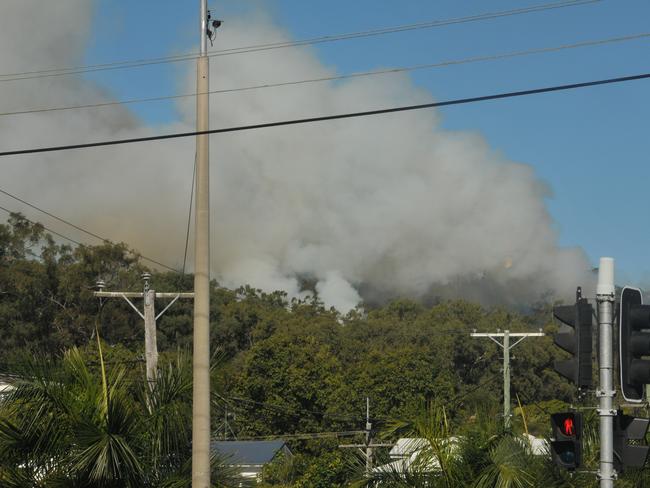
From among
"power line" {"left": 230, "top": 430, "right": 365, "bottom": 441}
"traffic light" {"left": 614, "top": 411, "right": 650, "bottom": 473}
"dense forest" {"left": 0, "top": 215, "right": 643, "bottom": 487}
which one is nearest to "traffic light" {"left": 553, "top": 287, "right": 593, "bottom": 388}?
"traffic light" {"left": 614, "top": 411, "right": 650, "bottom": 473}

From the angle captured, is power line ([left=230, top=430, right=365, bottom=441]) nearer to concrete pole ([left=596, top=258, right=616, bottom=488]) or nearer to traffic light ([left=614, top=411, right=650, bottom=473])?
traffic light ([left=614, top=411, right=650, bottom=473])

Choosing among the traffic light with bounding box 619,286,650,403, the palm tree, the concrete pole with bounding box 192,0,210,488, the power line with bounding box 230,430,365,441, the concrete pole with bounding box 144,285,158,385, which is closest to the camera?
the traffic light with bounding box 619,286,650,403

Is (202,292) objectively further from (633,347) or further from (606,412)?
(633,347)

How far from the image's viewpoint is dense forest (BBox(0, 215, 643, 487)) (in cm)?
1546

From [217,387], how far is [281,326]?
242 ft

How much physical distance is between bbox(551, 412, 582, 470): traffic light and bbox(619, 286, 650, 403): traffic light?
27.0 inches

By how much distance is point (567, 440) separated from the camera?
12453 millimetres

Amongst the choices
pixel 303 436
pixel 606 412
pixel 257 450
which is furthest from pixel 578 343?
pixel 303 436

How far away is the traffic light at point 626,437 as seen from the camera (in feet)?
40.8

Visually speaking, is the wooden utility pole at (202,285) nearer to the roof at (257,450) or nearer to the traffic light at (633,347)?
the traffic light at (633,347)

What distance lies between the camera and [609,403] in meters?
12.3

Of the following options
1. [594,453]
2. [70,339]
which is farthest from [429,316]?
[594,453]

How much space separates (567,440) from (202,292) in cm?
555

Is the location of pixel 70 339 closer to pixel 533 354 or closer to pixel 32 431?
pixel 533 354
